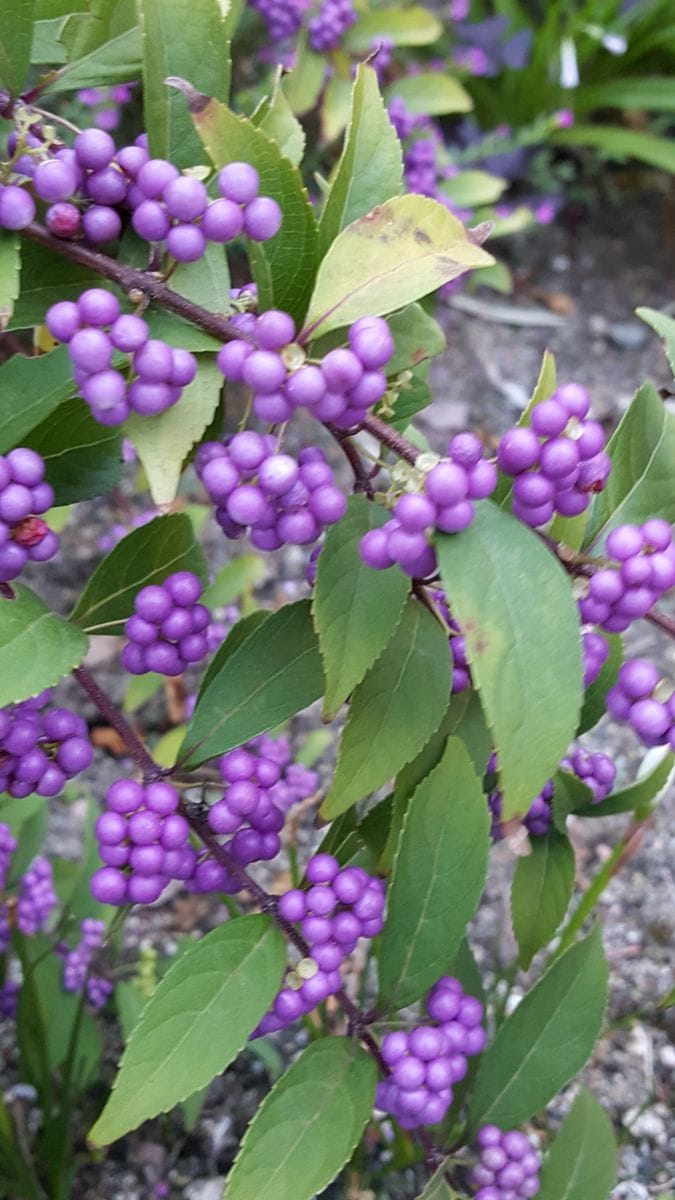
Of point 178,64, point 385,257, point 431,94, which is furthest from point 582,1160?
point 431,94

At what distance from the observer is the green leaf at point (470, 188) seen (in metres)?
2.19

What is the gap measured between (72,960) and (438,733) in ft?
2.29

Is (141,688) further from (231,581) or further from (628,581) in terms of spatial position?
(628,581)

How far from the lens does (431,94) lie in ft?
7.19

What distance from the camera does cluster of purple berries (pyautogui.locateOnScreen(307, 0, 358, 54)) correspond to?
195cm

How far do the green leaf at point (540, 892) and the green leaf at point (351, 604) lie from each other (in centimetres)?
34

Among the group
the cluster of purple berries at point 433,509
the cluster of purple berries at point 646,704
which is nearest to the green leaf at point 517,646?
the cluster of purple berries at point 433,509

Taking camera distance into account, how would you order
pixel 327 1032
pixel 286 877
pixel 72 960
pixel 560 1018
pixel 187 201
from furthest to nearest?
1. pixel 286 877
2. pixel 72 960
3. pixel 327 1032
4. pixel 560 1018
5. pixel 187 201

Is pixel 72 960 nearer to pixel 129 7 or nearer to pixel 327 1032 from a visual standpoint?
pixel 327 1032

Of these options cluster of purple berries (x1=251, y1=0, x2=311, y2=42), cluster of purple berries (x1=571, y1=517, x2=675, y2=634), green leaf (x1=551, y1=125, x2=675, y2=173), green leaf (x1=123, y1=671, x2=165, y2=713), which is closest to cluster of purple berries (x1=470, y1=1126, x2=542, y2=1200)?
cluster of purple berries (x1=571, y1=517, x2=675, y2=634)

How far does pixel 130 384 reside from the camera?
576mm

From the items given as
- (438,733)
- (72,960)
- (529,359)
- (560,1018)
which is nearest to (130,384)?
(438,733)

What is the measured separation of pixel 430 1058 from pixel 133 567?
39 centimetres

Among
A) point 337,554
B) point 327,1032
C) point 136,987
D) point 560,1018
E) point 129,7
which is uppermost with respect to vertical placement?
point 129,7
